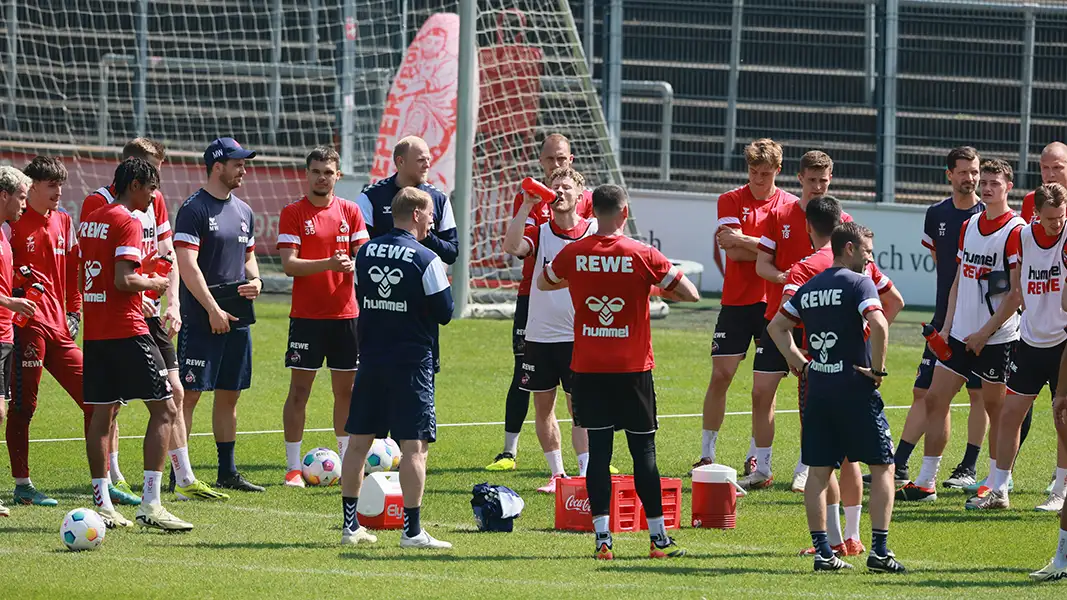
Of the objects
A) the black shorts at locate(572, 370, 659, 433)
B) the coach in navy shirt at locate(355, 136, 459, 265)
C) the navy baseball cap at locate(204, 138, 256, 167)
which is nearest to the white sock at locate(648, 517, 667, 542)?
the black shorts at locate(572, 370, 659, 433)

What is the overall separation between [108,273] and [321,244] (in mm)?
1905

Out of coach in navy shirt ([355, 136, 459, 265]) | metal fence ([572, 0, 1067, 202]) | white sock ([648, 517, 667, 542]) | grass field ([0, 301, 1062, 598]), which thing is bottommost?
grass field ([0, 301, 1062, 598])

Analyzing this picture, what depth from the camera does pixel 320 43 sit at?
24109 millimetres

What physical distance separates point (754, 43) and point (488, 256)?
6292 millimetres

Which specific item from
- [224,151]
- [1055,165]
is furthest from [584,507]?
[1055,165]

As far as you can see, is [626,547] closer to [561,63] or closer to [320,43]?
[561,63]

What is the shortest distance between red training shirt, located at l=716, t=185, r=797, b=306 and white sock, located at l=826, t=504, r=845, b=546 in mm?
2753

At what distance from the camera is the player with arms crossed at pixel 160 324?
828cm

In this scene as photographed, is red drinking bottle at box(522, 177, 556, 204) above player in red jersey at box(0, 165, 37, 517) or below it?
above

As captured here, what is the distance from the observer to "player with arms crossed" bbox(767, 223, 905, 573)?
270 inches

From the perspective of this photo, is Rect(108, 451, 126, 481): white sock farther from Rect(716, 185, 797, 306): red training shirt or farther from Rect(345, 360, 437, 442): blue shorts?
Rect(716, 185, 797, 306): red training shirt

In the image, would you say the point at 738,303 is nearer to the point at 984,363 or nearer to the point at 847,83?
→ the point at 984,363

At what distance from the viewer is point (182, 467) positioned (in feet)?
28.6

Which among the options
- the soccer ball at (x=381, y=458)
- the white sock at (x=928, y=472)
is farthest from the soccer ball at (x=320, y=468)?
the white sock at (x=928, y=472)
